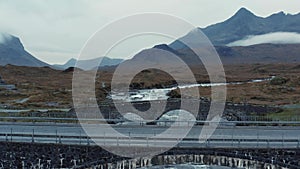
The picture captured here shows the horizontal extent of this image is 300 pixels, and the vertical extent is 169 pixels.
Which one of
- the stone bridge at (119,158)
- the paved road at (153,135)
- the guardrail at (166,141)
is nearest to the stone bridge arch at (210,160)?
the stone bridge at (119,158)

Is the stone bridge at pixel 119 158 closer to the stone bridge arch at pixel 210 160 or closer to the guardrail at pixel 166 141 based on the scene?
the stone bridge arch at pixel 210 160

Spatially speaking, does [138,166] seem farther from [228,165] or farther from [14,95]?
[14,95]

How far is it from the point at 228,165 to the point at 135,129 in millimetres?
9354

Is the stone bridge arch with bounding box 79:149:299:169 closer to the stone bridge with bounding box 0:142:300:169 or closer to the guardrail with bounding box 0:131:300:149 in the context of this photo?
the stone bridge with bounding box 0:142:300:169

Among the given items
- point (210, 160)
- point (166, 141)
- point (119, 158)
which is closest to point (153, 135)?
point (166, 141)

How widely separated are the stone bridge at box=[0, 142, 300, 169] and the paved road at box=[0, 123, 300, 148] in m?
0.77

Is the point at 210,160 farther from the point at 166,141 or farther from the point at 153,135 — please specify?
the point at 153,135

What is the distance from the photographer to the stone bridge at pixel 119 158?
25773 millimetres

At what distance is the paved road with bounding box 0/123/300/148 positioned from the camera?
89.8 ft

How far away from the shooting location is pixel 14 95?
86625mm

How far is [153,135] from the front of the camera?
30.2 metres

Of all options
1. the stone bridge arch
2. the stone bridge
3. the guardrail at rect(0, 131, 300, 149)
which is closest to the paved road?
the guardrail at rect(0, 131, 300, 149)

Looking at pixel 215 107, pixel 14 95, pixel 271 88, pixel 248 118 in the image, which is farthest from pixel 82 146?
pixel 271 88

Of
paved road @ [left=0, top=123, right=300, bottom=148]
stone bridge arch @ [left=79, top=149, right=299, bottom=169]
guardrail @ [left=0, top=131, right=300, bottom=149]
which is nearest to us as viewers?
stone bridge arch @ [left=79, top=149, right=299, bottom=169]
